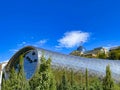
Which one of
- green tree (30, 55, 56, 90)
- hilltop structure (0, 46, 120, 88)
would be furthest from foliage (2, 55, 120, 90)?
hilltop structure (0, 46, 120, 88)

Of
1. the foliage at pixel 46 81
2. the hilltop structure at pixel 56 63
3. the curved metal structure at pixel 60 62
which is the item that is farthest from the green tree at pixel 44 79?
the hilltop structure at pixel 56 63

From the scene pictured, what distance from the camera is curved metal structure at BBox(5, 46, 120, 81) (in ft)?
258

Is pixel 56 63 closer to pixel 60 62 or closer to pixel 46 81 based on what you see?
pixel 60 62

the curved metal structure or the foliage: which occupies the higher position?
the curved metal structure

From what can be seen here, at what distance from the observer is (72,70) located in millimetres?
82375

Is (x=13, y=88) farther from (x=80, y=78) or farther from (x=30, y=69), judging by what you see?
(x=80, y=78)

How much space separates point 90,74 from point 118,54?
31.7 metres

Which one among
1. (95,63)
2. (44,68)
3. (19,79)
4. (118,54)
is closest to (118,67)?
(95,63)

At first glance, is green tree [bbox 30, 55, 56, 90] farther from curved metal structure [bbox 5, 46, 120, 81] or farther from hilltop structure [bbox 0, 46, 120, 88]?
hilltop structure [bbox 0, 46, 120, 88]

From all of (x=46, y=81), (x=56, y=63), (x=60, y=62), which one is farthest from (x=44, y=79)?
(x=60, y=62)

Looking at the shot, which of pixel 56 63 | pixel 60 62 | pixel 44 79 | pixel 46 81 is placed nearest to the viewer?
pixel 46 81

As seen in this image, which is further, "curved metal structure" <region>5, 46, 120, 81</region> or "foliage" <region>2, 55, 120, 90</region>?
"curved metal structure" <region>5, 46, 120, 81</region>

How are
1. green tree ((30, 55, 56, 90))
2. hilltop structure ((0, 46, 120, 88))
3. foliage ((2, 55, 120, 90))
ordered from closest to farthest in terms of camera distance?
green tree ((30, 55, 56, 90)) < foliage ((2, 55, 120, 90)) < hilltop structure ((0, 46, 120, 88))

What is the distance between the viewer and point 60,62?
81.6 meters
